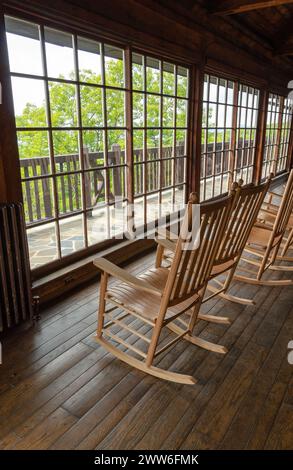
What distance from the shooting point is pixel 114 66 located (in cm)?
261

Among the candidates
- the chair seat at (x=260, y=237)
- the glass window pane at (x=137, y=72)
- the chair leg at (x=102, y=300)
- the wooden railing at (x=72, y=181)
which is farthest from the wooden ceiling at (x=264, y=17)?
the chair leg at (x=102, y=300)

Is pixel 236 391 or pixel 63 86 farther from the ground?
pixel 63 86

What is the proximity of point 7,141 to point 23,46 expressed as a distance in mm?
613

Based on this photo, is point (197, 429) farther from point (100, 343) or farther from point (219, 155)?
point (219, 155)

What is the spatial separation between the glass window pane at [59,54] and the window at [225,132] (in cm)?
211

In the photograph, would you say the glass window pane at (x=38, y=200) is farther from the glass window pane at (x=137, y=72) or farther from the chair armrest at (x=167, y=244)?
the glass window pane at (x=137, y=72)

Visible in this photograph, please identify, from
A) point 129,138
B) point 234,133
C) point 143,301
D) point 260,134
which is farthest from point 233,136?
point 143,301

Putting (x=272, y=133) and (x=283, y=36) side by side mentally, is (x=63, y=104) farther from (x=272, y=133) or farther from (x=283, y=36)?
(x=272, y=133)

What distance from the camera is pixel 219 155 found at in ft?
15.0

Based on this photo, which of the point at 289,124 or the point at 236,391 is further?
the point at 289,124

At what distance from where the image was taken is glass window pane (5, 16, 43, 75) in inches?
73.7

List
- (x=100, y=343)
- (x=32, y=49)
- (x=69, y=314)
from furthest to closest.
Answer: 1. (x=69, y=314)
2. (x=32, y=49)
3. (x=100, y=343)
